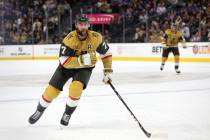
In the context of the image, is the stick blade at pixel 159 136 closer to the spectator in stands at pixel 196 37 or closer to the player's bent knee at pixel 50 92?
the player's bent knee at pixel 50 92

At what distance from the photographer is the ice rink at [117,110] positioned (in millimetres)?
4785

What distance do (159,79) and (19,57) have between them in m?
9.04

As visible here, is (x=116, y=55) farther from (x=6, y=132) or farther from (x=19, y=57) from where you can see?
(x=6, y=132)

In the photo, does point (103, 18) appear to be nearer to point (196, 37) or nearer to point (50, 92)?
point (196, 37)

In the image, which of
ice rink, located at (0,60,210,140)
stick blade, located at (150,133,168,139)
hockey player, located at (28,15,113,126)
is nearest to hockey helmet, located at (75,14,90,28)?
hockey player, located at (28,15,113,126)

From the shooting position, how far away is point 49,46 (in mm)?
18094

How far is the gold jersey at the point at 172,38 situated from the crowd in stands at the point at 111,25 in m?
2.70

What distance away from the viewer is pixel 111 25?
17.3 meters

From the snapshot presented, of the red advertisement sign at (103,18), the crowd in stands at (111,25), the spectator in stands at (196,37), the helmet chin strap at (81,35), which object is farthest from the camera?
the red advertisement sign at (103,18)

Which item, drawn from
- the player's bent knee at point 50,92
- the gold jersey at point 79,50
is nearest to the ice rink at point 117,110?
the player's bent knee at point 50,92

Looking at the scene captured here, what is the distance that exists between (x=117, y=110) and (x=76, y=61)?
5.05ft

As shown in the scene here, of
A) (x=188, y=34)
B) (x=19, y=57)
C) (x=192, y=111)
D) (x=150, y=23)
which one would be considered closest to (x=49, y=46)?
(x=19, y=57)

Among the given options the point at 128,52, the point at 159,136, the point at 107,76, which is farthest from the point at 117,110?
the point at 128,52

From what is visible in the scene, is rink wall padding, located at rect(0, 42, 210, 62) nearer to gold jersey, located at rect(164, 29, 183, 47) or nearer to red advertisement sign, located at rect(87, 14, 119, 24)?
red advertisement sign, located at rect(87, 14, 119, 24)
